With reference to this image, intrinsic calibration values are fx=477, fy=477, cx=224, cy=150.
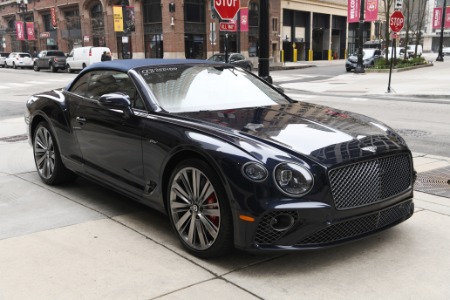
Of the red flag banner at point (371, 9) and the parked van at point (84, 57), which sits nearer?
the red flag banner at point (371, 9)

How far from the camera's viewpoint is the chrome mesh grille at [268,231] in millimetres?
3279

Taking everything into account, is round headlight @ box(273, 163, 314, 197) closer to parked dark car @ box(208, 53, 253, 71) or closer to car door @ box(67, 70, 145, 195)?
car door @ box(67, 70, 145, 195)

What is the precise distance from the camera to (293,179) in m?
3.30

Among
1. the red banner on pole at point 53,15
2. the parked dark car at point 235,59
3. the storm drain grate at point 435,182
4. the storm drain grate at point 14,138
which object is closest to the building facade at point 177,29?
the red banner on pole at point 53,15

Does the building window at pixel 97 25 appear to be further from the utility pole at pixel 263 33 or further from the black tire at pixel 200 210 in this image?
the black tire at pixel 200 210

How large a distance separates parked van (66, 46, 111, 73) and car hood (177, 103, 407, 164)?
33840 millimetres

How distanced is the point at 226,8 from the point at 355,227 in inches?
326

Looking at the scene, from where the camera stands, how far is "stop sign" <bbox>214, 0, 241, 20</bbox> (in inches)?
418

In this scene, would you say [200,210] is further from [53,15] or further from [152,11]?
[53,15]

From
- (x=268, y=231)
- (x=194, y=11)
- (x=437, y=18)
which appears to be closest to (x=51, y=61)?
(x=194, y=11)

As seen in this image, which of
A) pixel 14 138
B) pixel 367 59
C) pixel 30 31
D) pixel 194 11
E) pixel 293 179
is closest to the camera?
pixel 293 179

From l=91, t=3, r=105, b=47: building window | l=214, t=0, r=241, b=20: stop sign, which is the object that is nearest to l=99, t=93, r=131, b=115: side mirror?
l=214, t=0, r=241, b=20: stop sign

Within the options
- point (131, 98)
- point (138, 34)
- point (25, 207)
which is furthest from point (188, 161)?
point (138, 34)

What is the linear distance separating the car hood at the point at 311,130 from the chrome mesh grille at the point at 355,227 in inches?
18.3
